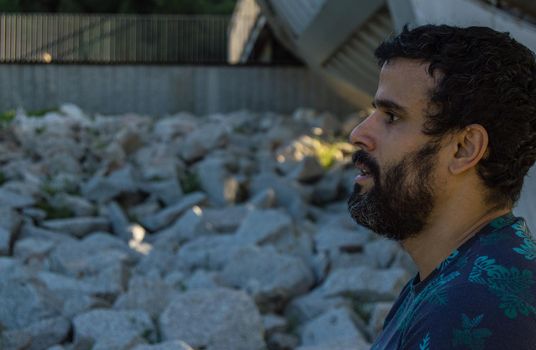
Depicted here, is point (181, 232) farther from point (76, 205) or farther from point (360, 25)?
point (360, 25)

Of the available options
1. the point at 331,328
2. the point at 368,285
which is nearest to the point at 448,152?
the point at 331,328

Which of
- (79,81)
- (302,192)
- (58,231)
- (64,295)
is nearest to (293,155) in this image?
(302,192)

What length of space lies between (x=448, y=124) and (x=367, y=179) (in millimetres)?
245

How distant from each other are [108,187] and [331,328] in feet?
19.8

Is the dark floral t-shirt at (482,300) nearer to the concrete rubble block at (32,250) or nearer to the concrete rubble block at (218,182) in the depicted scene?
the concrete rubble block at (32,250)

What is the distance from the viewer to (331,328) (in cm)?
607

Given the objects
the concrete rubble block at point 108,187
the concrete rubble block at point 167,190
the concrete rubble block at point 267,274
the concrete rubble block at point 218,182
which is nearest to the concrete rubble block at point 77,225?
the concrete rubble block at point 108,187

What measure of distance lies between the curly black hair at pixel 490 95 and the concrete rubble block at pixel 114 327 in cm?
376

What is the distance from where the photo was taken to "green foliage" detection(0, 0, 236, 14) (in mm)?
35688

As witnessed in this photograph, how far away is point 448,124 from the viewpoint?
2027 mm

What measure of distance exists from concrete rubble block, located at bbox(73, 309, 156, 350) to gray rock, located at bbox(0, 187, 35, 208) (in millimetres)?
4695

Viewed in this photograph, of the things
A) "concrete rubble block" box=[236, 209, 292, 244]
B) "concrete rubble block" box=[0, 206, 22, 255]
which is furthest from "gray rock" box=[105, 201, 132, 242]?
"concrete rubble block" box=[236, 209, 292, 244]

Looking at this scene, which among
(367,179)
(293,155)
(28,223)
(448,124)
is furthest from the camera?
(293,155)

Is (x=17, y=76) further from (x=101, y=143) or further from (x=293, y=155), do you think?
(x=293, y=155)
